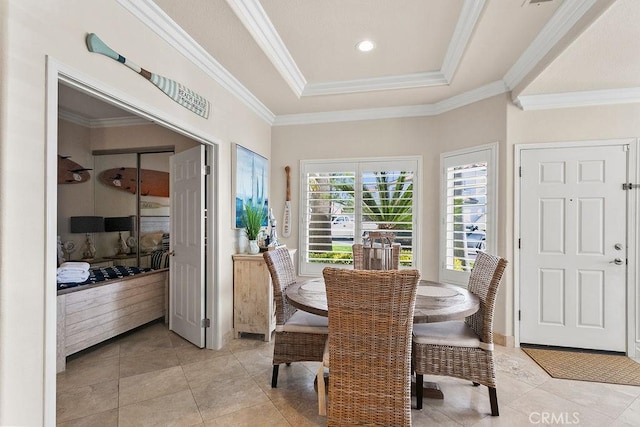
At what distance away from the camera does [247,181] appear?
3.55m

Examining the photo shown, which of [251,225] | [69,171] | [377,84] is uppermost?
[377,84]

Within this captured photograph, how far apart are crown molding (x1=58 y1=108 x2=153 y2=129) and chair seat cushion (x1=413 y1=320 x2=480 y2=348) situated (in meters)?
4.01

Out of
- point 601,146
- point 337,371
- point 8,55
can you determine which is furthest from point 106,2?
point 601,146

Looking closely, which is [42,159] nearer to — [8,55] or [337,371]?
[8,55]

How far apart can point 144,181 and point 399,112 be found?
3.61 meters

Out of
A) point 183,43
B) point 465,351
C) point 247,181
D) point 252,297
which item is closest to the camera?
point 465,351

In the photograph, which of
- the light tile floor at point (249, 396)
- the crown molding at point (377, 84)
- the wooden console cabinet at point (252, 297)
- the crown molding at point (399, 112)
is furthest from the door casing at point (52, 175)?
the crown molding at point (399, 112)

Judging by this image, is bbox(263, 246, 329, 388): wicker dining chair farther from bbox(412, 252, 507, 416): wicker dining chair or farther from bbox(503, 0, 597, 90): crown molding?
bbox(503, 0, 597, 90): crown molding

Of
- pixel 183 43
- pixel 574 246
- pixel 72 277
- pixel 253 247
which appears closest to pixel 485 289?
pixel 574 246

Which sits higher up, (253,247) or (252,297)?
(253,247)

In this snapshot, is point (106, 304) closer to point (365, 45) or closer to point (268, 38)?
point (268, 38)

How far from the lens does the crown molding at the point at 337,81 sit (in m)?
2.15

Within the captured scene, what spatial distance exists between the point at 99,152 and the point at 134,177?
1.89 ft
